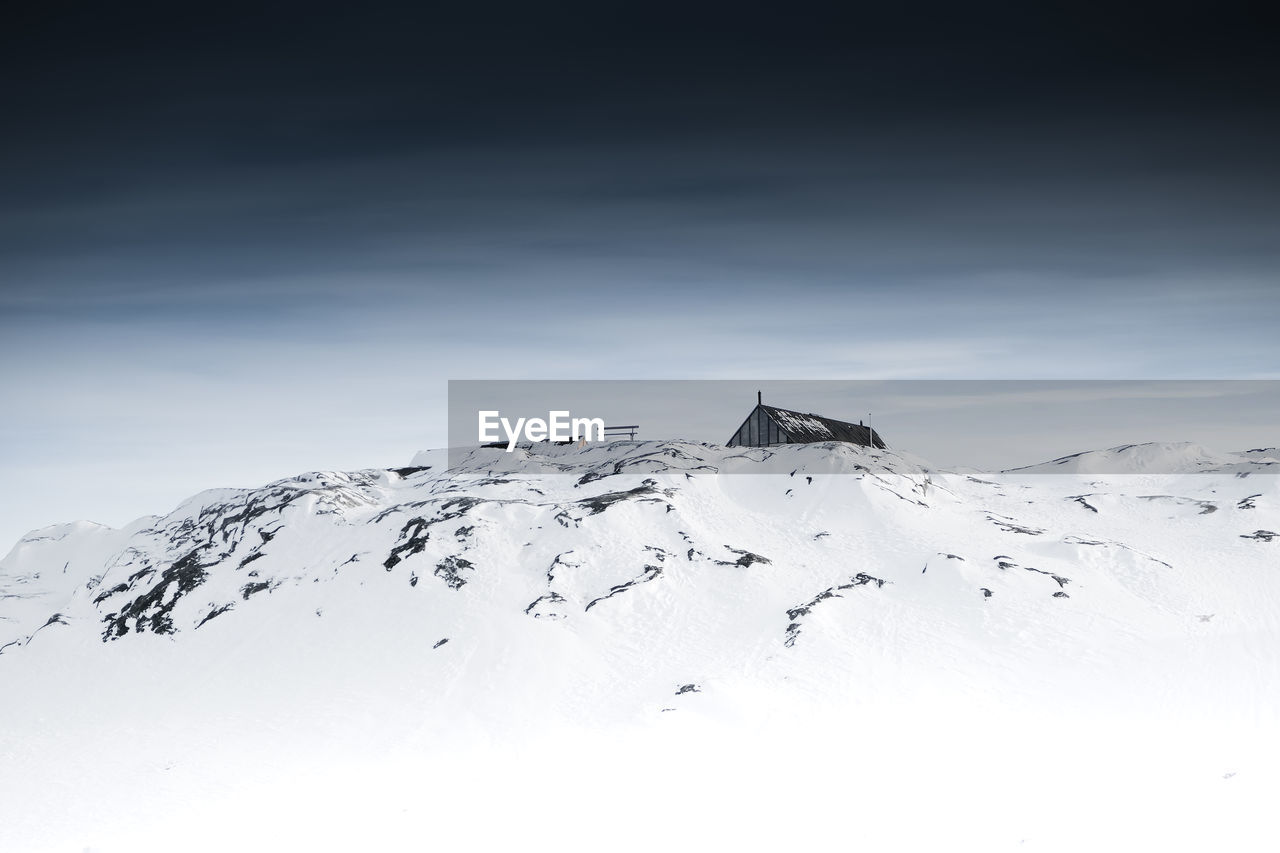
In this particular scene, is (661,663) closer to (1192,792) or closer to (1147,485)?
(1192,792)

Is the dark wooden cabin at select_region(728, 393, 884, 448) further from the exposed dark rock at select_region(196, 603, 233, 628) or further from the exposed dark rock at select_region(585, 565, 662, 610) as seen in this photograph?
the exposed dark rock at select_region(196, 603, 233, 628)

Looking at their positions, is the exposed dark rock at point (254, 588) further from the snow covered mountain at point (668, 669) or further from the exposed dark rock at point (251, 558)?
the exposed dark rock at point (251, 558)

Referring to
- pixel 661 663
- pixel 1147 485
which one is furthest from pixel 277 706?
pixel 1147 485

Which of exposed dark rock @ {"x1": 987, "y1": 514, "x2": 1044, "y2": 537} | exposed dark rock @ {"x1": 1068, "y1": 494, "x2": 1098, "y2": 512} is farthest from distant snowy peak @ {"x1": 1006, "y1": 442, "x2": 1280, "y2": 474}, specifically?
exposed dark rock @ {"x1": 987, "y1": 514, "x2": 1044, "y2": 537}

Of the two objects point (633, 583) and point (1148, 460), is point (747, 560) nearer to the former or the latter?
point (633, 583)

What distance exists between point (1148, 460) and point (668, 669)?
62.5m

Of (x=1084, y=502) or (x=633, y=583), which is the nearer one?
(x=633, y=583)

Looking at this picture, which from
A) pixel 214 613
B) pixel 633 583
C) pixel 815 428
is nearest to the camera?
pixel 633 583

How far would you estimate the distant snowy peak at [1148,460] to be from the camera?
76.5 m

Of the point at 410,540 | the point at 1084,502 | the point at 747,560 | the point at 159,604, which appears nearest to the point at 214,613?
the point at 159,604

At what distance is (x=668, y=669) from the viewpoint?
1475 inches

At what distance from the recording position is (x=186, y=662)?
142 ft

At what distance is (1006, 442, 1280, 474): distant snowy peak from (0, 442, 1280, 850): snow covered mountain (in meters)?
11.8

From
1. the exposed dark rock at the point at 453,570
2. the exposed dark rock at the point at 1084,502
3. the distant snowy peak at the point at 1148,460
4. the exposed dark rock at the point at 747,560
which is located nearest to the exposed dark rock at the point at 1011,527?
the exposed dark rock at the point at 1084,502
